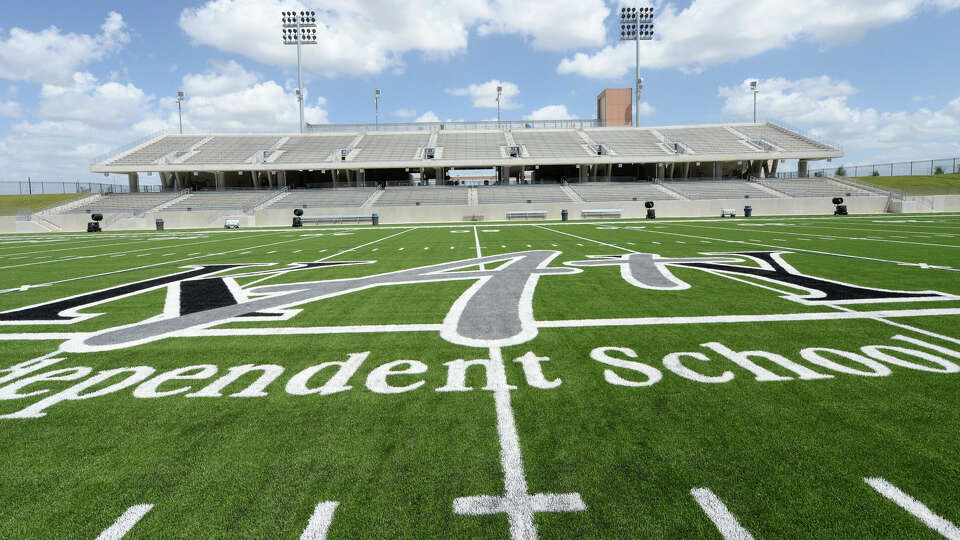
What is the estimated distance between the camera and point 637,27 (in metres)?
61.9

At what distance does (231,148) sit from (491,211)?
3406cm

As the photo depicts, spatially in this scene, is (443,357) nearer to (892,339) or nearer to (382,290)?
(382,290)

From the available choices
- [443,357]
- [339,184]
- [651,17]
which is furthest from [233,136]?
[443,357]

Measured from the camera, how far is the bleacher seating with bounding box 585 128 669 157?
54.9 m

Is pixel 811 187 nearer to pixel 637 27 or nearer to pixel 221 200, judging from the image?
pixel 637 27

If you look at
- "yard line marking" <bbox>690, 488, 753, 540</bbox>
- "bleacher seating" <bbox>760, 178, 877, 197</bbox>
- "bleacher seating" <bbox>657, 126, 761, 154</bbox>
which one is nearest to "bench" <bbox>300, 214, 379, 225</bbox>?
"bleacher seating" <bbox>657, 126, 761, 154</bbox>

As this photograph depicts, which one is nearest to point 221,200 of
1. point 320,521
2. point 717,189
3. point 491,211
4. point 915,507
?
point 491,211

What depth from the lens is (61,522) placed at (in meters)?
2.21

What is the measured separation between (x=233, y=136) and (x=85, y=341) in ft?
208

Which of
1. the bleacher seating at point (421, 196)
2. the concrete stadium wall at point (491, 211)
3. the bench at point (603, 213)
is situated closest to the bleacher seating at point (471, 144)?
the bleacher seating at point (421, 196)

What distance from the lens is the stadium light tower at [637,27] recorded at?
62.8 metres

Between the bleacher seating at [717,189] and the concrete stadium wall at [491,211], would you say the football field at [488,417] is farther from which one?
the bleacher seating at [717,189]

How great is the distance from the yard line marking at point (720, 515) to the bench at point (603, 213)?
138 feet

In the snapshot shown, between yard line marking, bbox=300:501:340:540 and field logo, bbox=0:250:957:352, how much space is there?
2.68 m
